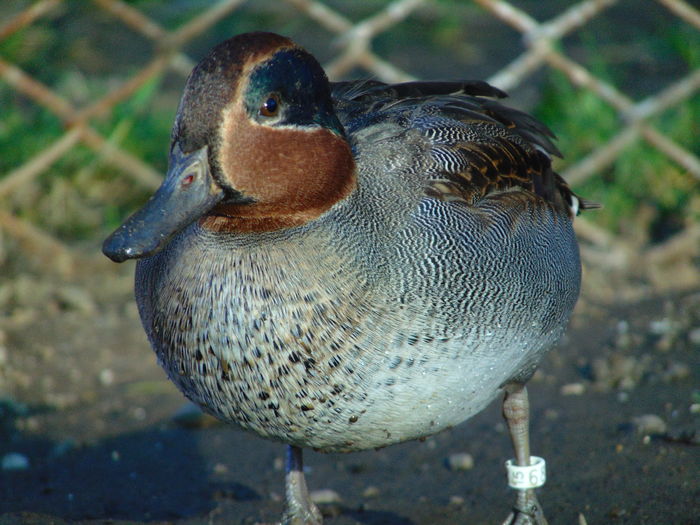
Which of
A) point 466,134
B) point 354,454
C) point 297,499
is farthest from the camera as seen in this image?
point 354,454

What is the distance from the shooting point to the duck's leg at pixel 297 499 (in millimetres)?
2721

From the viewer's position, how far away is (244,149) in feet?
6.72

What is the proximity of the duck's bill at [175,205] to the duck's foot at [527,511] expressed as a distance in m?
1.26

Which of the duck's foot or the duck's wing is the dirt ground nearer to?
the duck's foot

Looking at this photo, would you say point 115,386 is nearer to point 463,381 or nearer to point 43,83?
point 463,381

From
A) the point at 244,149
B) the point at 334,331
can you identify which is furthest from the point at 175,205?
the point at 334,331

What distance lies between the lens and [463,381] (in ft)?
7.39

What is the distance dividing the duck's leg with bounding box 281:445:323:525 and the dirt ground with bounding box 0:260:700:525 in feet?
0.64

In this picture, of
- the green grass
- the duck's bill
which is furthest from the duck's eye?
the green grass

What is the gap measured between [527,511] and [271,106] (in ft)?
4.44

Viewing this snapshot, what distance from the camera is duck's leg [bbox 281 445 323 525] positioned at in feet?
8.93

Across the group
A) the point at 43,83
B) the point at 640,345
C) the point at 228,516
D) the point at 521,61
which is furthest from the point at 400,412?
the point at 43,83

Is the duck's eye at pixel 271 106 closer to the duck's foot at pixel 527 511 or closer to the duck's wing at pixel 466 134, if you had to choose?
the duck's wing at pixel 466 134

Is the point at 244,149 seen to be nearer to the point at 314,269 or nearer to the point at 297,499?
the point at 314,269
